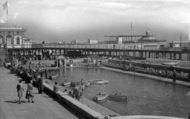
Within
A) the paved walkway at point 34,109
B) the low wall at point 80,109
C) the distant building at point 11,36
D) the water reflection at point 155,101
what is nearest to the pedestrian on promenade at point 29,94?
the paved walkway at point 34,109

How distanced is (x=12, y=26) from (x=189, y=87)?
309 feet

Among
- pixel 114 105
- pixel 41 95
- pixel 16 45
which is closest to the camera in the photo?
pixel 41 95

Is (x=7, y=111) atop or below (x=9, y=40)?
below

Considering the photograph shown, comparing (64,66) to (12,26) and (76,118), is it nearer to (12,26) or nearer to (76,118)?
(12,26)

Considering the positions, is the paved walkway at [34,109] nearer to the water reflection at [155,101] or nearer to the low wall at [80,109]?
the low wall at [80,109]

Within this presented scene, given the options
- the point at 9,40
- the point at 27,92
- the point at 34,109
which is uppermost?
the point at 9,40

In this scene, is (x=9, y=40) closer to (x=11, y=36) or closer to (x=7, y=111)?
(x=11, y=36)

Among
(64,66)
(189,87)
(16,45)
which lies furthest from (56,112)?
(16,45)

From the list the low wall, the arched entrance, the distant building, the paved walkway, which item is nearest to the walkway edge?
the paved walkway

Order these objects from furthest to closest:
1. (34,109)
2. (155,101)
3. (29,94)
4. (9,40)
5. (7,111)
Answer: (9,40) < (155,101) < (29,94) < (34,109) < (7,111)

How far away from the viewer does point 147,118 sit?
1274 centimetres

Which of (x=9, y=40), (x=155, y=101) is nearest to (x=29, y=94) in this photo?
(x=155, y=101)

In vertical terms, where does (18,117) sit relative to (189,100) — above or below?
above

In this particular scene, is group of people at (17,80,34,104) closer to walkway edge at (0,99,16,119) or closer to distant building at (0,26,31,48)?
walkway edge at (0,99,16,119)
